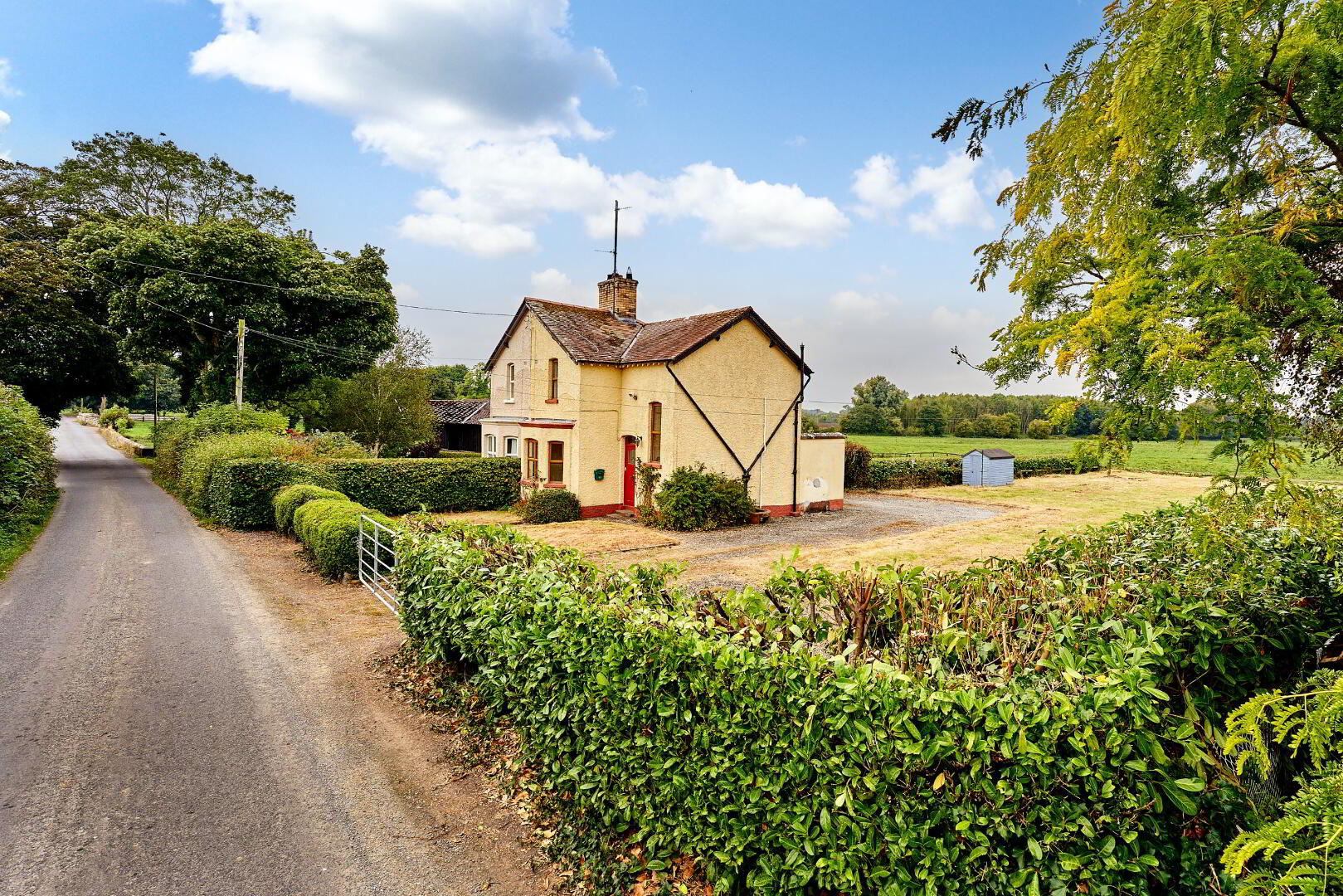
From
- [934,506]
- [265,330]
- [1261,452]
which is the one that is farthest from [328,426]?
[1261,452]

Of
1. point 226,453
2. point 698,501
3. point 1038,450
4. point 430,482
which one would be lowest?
point 698,501

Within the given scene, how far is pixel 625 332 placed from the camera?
2427 cm

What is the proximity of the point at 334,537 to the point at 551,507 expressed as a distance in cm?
915

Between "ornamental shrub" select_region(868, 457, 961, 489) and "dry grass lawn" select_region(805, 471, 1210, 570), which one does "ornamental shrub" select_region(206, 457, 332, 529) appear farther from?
"ornamental shrub" select_region(868, 457, 961, 489)

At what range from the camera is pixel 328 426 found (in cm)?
3228

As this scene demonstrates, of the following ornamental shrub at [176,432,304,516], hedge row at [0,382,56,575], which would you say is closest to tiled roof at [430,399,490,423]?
ornamental shrub at [176,432,304,516]

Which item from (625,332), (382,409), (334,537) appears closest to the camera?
(334,537)

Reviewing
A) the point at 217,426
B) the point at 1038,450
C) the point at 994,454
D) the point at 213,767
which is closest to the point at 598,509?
the point at 217,426

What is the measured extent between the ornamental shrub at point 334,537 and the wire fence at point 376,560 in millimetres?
201

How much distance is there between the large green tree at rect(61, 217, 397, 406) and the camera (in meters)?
26.7

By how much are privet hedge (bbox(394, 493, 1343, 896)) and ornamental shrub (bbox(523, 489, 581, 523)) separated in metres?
15.1

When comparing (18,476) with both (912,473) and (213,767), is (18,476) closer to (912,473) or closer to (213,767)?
(213,767)

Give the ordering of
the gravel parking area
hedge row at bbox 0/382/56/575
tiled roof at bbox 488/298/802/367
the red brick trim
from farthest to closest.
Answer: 1. the red brick trim
2. tiled roof at bbox 488/298/802/367
3. hedge row at bbox 0/382/56/575
4. the gravel parking area

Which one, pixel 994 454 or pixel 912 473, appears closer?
pixel 912 473
